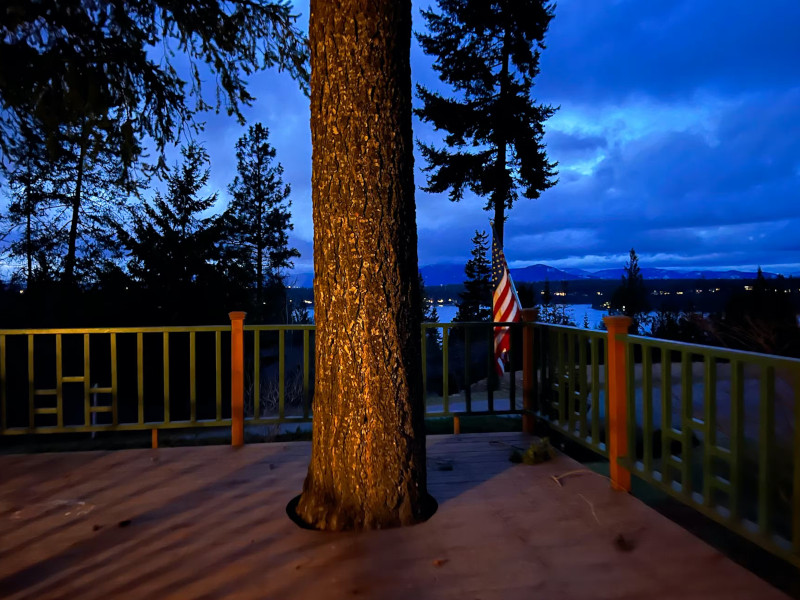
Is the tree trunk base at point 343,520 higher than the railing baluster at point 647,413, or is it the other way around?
the railing baluster at point 647,413

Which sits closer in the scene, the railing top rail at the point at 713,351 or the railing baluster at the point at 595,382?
the railing top rail at the point at 713,351

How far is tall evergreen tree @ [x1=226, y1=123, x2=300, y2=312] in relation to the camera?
25.3 m

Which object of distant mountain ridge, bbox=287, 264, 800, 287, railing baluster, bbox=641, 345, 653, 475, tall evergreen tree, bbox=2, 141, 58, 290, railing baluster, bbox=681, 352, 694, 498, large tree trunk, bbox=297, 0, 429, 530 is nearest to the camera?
railing baluster, bbox=681, 352, 694, 498

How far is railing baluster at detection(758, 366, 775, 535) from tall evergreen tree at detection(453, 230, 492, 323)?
94.7 ft

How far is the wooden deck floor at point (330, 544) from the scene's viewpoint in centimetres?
188

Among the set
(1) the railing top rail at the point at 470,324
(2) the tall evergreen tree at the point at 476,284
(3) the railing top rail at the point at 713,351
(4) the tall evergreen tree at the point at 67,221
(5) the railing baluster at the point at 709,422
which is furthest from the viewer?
(2) the tall evergreen tree at the point at 476,284

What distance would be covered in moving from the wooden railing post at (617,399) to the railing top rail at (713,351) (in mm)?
52

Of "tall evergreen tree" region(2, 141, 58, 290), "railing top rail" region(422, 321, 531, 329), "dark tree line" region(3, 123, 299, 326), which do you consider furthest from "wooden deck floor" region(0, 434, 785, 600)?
"tall evergreen tree" region(2, 141, 58, 290)

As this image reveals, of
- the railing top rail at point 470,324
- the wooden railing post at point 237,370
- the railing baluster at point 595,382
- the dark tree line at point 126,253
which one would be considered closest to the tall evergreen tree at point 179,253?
the dark tree line at point 126,253

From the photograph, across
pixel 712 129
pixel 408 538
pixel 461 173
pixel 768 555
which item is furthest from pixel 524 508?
pixel 712 129

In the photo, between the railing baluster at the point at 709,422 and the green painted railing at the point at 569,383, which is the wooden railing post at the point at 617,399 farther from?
the railing baluster at the point at 709,422

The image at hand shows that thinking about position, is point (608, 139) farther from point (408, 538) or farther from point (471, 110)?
point (408, 538)

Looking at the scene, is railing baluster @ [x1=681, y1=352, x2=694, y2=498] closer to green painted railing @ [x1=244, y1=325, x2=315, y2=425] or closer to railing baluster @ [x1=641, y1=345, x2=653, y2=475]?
railing baluster @ [x1=641, y1=345, x2=653, y2=475]

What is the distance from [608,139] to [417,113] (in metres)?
13.1
